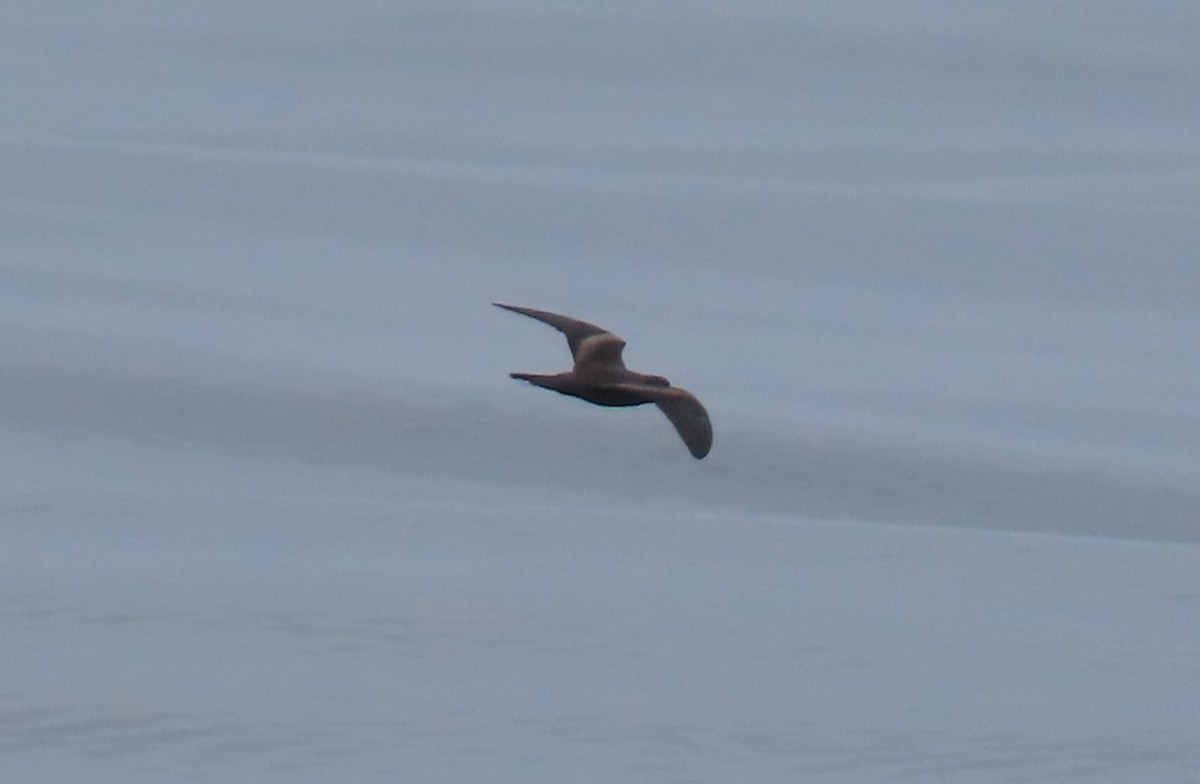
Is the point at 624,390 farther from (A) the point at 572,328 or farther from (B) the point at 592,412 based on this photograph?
(B) the point at 592,412

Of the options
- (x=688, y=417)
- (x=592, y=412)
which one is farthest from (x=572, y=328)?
(x=688, y=417)

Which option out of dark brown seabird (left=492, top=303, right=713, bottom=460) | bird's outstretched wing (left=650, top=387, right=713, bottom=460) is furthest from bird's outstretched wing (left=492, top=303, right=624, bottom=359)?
bird's outstretched wing (left=650, top=387, right=713, bottom=460)

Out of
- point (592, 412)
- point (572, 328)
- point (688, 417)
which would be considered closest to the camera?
point (688, 417)

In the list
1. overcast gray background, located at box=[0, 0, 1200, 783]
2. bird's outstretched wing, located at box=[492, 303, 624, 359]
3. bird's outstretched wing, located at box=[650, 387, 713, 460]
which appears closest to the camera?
overcast gray background, located at box=[0, 0, 1200, 783]

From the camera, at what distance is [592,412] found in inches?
106

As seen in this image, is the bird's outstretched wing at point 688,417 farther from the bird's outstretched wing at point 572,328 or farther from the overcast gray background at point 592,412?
the bird's outstretched wing at point 572,328

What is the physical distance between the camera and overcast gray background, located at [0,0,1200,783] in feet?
6.06

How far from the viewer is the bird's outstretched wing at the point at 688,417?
7.34 feet

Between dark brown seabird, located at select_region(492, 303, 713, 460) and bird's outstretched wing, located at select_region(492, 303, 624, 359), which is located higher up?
bird's outstretched wing, located at select_region(492, 303, 624, 359)

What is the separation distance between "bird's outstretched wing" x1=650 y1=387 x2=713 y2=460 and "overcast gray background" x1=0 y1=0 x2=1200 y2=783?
0.09m

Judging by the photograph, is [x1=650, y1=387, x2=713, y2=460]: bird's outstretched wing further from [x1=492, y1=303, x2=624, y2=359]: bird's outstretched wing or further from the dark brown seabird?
[x1=492, y1=303, x2=624, y2=359]: bird's outstretched wing

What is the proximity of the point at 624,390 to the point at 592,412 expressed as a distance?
1.35 feet

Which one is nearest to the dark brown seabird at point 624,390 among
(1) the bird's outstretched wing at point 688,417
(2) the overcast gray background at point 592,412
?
(1) the bird's outstretched wing at point 688,417

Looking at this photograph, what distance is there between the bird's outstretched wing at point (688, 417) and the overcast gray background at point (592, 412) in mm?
88
